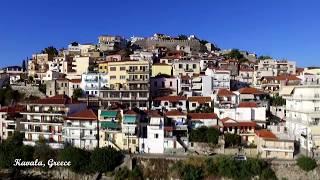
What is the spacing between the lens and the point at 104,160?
39000 millimetres

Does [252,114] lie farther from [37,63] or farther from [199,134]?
[37,63]

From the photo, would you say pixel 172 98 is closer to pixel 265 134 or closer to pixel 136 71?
pixel 136 71

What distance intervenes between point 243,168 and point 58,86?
26524 millimetres

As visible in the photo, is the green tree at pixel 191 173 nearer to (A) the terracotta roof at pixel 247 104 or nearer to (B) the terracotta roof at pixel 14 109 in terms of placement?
(A) the terracotta roof at pixel 247 104

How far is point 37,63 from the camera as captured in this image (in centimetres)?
6794

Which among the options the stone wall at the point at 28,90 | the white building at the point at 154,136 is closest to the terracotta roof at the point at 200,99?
the white building at the point at 154,136

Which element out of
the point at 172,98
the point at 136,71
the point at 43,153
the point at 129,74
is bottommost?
the point at 43,153

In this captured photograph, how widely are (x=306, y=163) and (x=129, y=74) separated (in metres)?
21.3

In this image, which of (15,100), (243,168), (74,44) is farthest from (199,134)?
(74,44)

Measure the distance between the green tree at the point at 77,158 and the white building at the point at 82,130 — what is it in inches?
92.8

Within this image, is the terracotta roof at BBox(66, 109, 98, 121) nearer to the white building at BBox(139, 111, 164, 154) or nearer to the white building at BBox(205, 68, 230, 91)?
the white building at BBox(139, 111, 164, 154)

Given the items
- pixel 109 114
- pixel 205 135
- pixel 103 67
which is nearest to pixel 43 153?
pixel 109 114

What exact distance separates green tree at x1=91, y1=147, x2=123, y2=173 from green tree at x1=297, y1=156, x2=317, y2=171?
14.4m

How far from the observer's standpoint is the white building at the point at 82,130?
42562 millimetres
